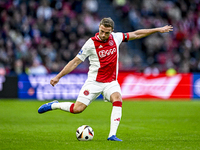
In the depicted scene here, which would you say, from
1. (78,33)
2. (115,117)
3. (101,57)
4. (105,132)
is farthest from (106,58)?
(78,33)

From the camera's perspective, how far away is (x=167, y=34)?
75.7 feet

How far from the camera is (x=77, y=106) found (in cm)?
708

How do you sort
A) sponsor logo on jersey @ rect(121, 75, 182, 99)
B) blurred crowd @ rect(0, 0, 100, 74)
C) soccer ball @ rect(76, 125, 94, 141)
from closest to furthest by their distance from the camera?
soccer ball @ rect(76, 125, 94, 141), sponsor logo on jersey @ rect(121, 75, 182, 99), blurred crowd @ rect(0, 0, 100, 74)

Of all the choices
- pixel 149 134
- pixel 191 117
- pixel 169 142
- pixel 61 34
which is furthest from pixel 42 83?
pixel 169 142

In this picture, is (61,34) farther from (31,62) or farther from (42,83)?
(42,83)

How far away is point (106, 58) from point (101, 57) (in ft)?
0.33

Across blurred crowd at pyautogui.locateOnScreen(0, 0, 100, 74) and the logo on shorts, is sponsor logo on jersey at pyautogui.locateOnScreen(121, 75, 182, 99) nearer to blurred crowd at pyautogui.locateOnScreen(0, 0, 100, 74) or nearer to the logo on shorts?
blurred crowd at pyautogui.locateOnScreen(0, 0, 100, 74)

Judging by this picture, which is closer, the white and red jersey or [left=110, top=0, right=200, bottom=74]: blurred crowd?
the white and red jersey

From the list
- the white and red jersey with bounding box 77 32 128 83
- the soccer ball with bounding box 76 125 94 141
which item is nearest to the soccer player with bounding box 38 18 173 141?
the white and red jersey with bounding box 77 32 128 83

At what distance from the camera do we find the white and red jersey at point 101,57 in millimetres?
7035

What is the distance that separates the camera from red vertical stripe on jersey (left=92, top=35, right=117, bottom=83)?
7059mm

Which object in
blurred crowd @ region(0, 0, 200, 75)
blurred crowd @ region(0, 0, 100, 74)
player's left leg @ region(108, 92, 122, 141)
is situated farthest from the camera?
blurred crowd @ region(0, 0, 200, 75)

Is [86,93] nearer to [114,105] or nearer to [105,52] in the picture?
[114,105]

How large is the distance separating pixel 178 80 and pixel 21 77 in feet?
26.2
